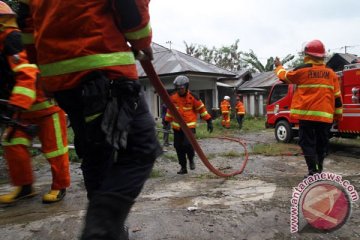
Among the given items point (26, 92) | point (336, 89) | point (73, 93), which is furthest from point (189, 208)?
point (336, 89)

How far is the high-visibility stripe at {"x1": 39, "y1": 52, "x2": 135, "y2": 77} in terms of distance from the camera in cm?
172

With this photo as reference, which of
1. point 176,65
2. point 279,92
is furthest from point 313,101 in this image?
point 176,65

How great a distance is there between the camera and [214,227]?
3.18m

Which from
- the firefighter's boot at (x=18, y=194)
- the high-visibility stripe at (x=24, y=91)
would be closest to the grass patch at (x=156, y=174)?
the firefighter's boot at (x=18, y=194)

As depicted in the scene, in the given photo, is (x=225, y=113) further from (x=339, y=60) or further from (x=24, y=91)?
(x=24, y=91)

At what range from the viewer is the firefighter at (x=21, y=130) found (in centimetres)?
380

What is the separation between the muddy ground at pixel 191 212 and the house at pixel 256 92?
21.5 metres

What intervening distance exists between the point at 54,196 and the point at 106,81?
9.37ft

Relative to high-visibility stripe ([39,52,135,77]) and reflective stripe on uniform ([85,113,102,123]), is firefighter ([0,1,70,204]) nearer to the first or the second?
high-visibility stripe ([39,52,135,77])

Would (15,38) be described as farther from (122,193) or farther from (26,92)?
(122,193)

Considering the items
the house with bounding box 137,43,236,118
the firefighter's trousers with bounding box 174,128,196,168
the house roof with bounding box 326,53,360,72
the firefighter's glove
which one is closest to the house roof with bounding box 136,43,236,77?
the house with bounding box 137,43,236,118

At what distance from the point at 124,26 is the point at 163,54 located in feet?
71.4

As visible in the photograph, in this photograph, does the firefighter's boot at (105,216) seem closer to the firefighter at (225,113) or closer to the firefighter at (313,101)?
the firefighter at (313,101)

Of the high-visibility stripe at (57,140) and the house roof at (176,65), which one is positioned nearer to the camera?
the high-visibility stripe at (57,140)
